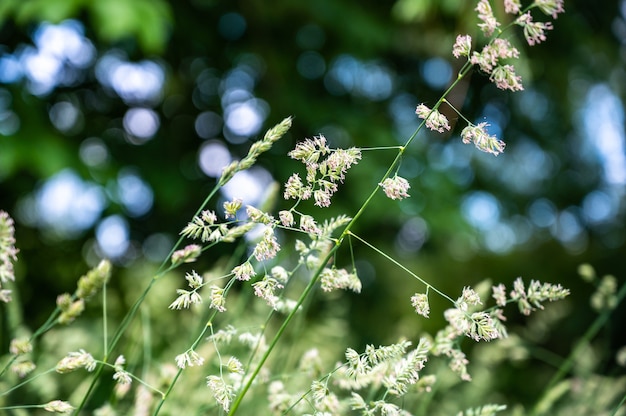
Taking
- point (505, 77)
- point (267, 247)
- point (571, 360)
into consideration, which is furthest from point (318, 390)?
point (571, 360)

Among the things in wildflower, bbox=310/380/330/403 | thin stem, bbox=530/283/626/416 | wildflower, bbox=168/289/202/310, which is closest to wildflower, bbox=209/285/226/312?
wildflower, bbox=168/289/202/310

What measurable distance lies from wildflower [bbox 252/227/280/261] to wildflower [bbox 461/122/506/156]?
0.68 ft

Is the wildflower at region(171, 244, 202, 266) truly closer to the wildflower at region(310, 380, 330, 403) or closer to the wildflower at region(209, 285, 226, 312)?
the wildflower at region(209, 285, 226, 312)

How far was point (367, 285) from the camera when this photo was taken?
4.09 metres

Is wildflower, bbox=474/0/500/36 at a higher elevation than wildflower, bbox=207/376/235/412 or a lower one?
higher

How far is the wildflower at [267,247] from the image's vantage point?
24.0 inches

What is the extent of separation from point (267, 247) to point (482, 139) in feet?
0.76

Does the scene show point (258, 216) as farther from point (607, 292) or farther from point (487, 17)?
point (607, 292)

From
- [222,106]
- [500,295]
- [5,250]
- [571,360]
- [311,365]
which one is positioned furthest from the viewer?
[222,106]

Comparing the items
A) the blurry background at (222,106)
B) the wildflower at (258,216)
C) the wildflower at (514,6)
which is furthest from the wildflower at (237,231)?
the blurry background at (222,106)

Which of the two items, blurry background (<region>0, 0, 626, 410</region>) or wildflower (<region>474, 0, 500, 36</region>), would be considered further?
blurry background (<region>0, 0, 626, 410</region>)

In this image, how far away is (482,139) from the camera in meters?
0.60

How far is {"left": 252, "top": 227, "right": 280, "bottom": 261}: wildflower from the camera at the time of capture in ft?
2.00

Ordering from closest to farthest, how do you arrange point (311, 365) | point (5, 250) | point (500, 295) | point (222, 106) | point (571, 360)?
1. point (5, 250)
2. point (500, 295)
3. point (311, 365)
4. point (571, 360)
5. point (222, 106)
